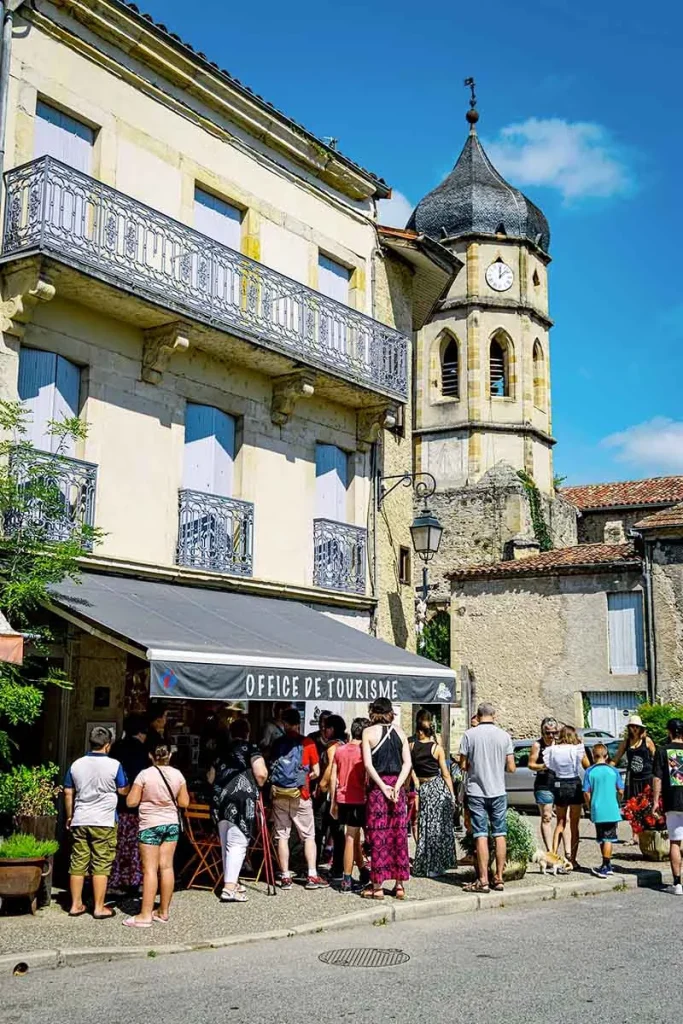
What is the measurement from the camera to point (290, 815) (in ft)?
34.6

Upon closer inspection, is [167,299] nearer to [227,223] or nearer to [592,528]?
[227,223]

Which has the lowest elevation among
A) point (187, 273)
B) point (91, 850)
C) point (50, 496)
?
point (91, 850)

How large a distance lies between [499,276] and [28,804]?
3245 centimetres

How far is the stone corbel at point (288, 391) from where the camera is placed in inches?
601

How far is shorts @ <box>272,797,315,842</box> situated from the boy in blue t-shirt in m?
3.13

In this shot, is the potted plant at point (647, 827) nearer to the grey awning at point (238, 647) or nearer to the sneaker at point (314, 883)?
the grey awning at point (238, 647)

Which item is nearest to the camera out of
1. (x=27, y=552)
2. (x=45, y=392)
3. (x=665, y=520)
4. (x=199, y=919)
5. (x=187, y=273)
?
(x=199, y=919)

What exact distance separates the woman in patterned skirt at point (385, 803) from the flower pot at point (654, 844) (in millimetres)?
4231

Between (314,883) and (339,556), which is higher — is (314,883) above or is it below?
below

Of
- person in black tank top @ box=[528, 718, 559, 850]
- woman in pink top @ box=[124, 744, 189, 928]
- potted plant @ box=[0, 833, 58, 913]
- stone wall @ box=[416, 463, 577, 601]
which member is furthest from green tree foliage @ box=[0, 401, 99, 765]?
stone wall @ box=[416, 463, 577, 601]

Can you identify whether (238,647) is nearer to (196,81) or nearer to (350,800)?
(350,800)

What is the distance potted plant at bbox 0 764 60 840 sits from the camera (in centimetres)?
933

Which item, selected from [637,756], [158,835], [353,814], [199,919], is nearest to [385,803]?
[353,814]

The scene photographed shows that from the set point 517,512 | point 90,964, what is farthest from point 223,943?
point 517,512
